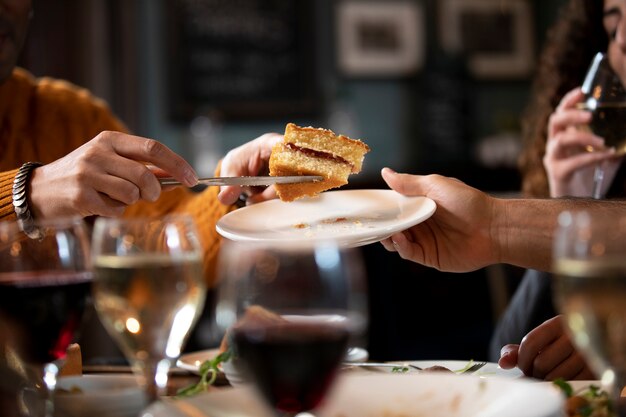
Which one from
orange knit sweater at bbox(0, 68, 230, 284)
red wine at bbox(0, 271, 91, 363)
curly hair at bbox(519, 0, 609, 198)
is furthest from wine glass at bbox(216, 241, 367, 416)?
curly hair at bbox(519, 0, 609, 198)

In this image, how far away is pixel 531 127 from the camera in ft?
9.60

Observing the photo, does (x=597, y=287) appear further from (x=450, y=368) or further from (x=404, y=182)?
(x=404, y=182)

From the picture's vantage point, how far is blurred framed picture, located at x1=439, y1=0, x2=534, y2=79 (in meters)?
5.91

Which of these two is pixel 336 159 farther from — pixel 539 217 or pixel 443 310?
pixel 443 310

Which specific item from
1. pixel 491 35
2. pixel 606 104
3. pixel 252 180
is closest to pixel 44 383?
pixel 252 180

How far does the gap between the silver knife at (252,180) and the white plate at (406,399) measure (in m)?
0.63

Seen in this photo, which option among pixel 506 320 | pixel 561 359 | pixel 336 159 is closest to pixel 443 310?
pixel 506 320

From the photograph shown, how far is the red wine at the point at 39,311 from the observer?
915 mm

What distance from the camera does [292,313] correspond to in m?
0.78

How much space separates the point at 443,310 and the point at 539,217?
3604 mm

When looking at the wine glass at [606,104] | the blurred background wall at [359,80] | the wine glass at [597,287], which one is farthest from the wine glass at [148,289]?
the blurred background wall at [359,80]

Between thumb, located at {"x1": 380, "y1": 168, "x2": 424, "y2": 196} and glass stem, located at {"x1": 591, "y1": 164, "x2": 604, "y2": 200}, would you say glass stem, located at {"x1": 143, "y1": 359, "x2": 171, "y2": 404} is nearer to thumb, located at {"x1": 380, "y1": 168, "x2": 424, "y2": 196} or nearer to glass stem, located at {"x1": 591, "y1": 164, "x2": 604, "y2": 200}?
thumb, located at {"x1": 380, "y1": 168, "x2": 424, "y2": 196}

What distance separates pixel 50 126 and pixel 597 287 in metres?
2.07

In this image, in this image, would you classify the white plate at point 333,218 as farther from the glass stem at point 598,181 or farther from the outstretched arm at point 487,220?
the glass stem at point 598,181
